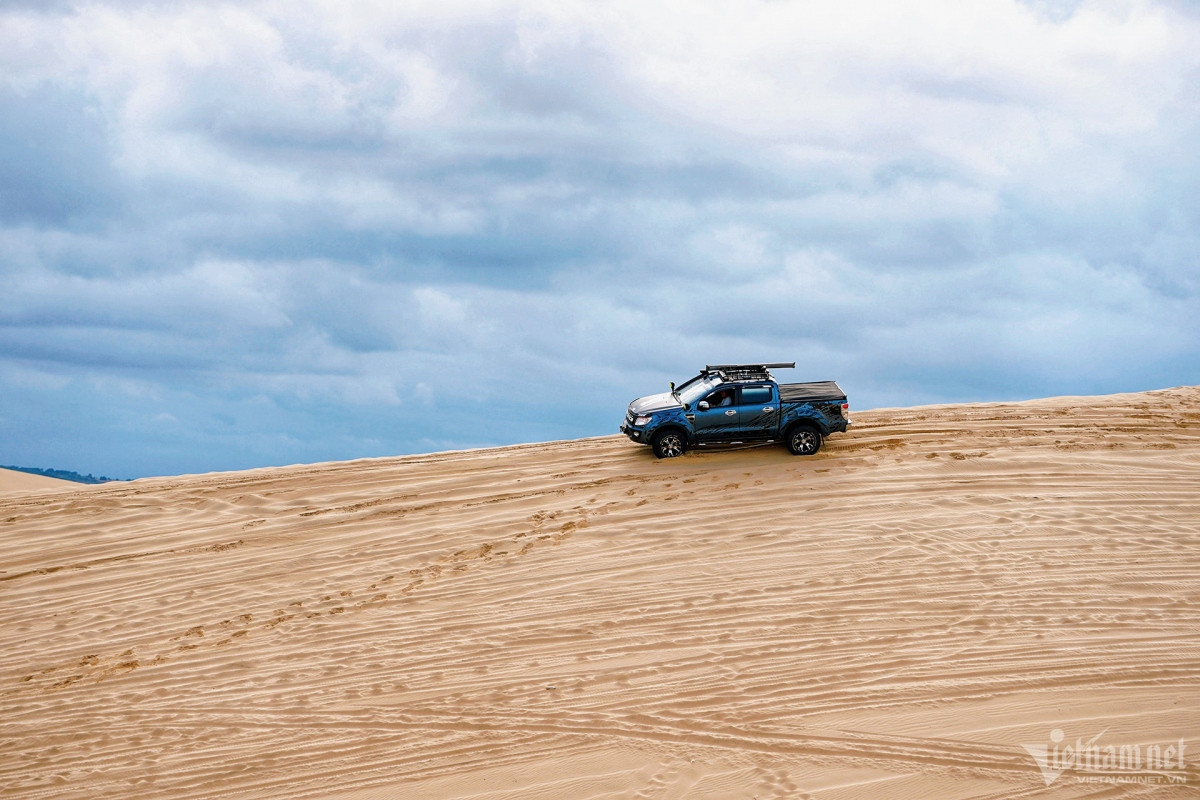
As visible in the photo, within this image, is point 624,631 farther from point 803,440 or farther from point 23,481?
point 23,481

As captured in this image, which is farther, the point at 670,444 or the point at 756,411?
the point at 670,444

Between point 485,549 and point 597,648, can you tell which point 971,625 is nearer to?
point 597,648

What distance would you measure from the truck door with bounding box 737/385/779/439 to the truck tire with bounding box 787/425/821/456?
433 millimetres

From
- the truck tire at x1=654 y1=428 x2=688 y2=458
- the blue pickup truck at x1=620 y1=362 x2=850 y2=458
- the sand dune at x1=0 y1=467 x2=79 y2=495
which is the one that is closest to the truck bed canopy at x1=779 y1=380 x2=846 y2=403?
the blue pickup truck at x1=620 y1=362 x2=850 y2=458

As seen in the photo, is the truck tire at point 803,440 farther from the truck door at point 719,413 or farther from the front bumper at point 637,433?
the front bumper at point 637,433

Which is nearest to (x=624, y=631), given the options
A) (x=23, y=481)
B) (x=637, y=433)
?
(x=637, y=433)

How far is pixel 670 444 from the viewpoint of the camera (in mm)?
19406

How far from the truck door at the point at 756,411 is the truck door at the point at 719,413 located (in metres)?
0.13

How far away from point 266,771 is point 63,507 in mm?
12914

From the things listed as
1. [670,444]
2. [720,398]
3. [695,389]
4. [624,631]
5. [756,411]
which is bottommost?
[624,631]

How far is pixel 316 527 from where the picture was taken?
56.3ft

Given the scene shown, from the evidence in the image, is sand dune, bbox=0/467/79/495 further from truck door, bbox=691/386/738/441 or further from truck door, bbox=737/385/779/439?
truck door, bbox=737/385/779/439

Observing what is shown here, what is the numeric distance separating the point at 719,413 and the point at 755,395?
32.9 inches

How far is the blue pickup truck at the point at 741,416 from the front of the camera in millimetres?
19000
